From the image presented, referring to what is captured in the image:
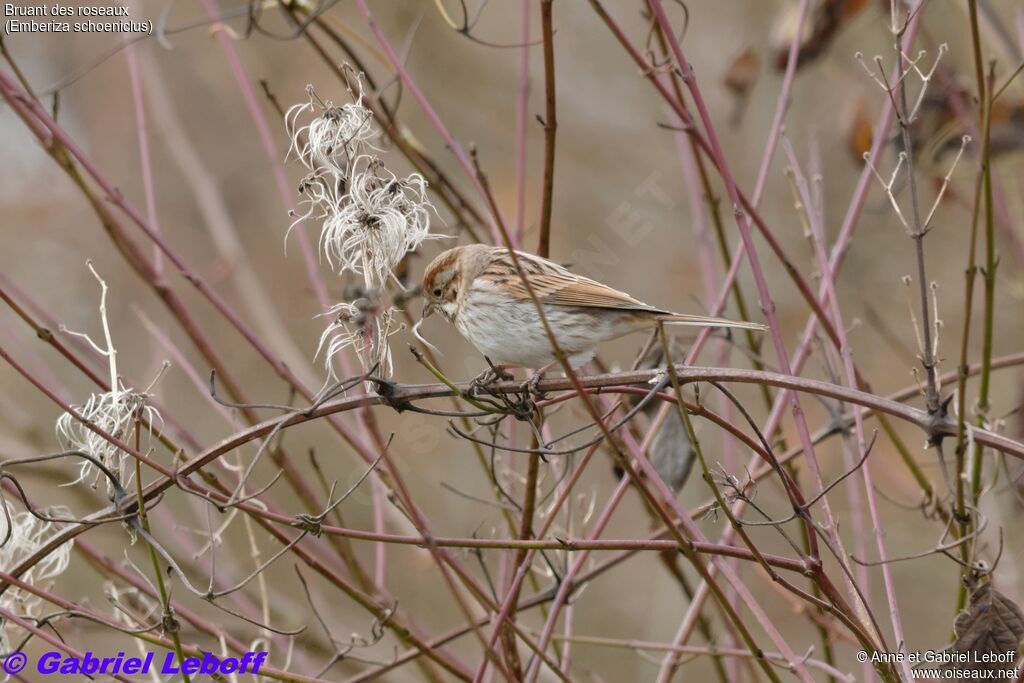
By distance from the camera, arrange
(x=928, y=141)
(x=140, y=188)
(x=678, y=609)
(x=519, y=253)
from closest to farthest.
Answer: (x=519, y=253)
(x=928, y=141)
(x=678, y=609)
(x=140, y=188)

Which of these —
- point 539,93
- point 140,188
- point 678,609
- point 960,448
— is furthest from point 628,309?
point 140,188

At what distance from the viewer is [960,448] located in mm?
1944

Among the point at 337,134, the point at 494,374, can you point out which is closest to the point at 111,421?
the point at 337,134

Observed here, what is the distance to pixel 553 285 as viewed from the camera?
338 cm

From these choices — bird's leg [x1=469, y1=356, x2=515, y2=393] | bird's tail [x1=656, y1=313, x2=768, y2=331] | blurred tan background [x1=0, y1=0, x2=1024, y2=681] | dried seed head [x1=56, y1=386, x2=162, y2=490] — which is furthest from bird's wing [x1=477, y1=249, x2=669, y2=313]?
blurred tan background [x1=0, y1=0, x2=1024, y2=681]

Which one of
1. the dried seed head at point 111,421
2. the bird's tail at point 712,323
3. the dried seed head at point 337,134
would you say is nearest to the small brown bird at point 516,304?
the bird's tail at point 712,323

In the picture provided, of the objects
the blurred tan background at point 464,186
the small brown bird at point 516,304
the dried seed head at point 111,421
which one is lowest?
the dried seed head at point 111,421

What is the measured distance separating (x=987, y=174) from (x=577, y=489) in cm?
706

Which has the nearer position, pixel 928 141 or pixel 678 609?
pixel 928 141

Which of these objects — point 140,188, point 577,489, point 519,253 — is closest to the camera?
point 519,253

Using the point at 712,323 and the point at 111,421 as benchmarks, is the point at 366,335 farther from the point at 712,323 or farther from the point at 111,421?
the point at 712,323

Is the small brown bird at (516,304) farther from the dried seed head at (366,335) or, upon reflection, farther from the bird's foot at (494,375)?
the dried seed head at (366,335)

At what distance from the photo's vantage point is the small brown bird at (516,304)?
3201 mm

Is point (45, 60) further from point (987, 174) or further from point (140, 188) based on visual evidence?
point (987, 174)
